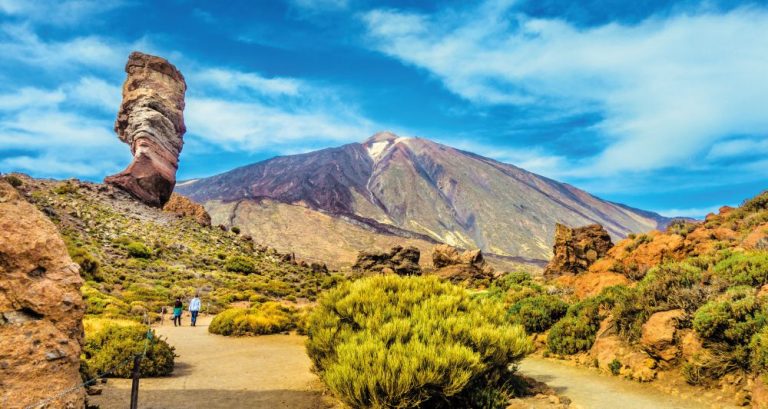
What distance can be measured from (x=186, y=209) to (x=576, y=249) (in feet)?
171

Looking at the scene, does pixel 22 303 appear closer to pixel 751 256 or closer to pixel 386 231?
pixel 751 256

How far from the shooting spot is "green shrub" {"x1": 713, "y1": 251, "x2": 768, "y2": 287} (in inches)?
398

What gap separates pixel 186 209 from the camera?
63.0 m

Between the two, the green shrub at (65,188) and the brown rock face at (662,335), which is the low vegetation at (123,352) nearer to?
the brown rock face at (662,335)

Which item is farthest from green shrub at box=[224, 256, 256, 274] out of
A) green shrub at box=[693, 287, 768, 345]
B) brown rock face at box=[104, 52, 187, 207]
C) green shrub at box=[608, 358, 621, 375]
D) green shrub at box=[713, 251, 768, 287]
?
green shrub at box=[693, 287, 768, 345]

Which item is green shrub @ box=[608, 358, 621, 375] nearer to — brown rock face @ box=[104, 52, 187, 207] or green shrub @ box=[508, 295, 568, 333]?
green shrub @ box=[508, 295, 568, 333]

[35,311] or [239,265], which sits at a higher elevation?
[239,265]

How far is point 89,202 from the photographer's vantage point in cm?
4972

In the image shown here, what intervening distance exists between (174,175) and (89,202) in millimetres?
11559

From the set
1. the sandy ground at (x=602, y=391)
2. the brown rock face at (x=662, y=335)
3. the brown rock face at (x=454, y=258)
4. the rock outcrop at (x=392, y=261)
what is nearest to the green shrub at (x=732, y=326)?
the brown rock face at (x=662, y=335)

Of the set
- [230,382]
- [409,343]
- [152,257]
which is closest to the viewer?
[409,343]

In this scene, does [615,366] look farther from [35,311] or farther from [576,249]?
[576,249]

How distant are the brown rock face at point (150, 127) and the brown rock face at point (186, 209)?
226 centimetres

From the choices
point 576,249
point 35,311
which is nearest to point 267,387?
point 35,311
